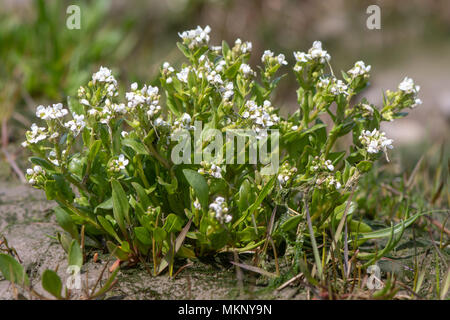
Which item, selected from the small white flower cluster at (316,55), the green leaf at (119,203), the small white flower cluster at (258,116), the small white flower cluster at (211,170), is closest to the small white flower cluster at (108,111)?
the green leaf at (119,203)

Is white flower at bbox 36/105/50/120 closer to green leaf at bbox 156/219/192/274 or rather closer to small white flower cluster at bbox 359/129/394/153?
green leaf at bbox 156/219/192/274

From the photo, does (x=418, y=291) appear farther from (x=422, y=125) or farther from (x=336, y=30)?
(x=336, y=30)

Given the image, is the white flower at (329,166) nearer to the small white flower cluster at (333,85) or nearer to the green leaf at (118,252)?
the small white flower cluster at (333,85)

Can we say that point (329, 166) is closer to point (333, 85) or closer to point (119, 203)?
point (333, 85)

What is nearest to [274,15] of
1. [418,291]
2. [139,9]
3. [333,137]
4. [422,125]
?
[139,9]

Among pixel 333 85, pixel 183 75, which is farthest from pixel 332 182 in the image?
pixel 183 75

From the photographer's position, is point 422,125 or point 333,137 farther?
point 422,125
